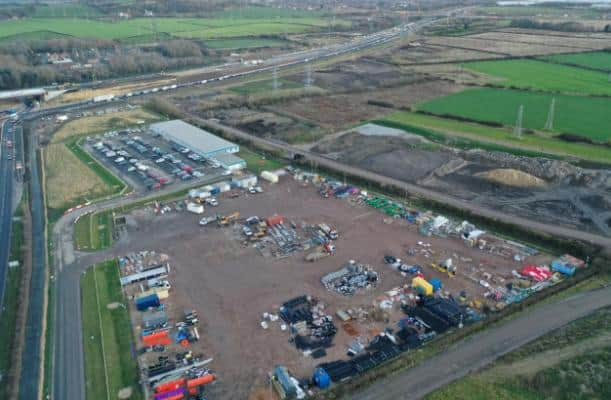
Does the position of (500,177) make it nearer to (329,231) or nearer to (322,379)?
(329,231)

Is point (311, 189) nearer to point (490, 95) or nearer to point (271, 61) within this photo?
point (490, 95)

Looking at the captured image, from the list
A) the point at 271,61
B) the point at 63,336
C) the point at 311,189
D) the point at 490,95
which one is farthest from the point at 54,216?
the point at 271,61

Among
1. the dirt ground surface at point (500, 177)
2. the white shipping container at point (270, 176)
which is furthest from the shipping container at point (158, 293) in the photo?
the dirt ground surface at point (500, 177)

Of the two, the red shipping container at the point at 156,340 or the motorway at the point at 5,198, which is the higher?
the motorway at the point at 5,198

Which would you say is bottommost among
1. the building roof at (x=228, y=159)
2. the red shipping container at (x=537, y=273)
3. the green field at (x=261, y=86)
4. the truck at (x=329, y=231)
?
the red shipping container at (x=537, y=273)

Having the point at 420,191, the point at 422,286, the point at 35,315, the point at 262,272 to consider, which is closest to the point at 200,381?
the point at 262,272

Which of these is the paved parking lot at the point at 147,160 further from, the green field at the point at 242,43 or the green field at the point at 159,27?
the green field at the point at 159,27

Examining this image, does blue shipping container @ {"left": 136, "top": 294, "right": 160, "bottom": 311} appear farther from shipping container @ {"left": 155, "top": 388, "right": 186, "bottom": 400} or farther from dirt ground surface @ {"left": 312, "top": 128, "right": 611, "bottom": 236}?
dirt ground surface @ {"left": 312, "top": 128, "right": 611, "bottom": 236}
